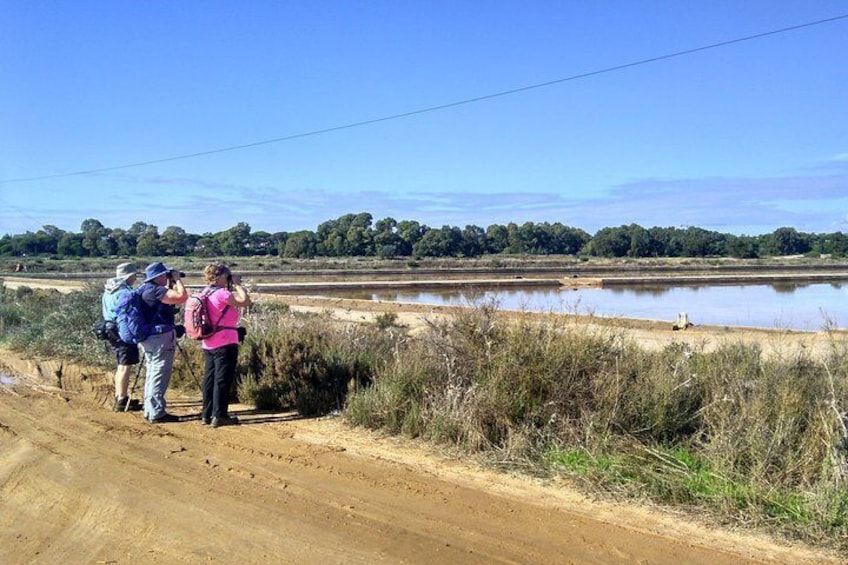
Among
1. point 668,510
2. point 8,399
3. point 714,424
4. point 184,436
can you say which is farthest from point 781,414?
point 8,399

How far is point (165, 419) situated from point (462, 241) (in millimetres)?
111097

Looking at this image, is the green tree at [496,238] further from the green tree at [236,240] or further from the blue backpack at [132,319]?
the blue backpack at [132,319]

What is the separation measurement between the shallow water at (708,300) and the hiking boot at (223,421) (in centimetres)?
1767

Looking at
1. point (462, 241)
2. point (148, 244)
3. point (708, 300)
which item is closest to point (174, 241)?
point (148, 244)

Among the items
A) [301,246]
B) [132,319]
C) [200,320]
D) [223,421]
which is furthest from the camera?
[301,246]

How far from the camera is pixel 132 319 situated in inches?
340

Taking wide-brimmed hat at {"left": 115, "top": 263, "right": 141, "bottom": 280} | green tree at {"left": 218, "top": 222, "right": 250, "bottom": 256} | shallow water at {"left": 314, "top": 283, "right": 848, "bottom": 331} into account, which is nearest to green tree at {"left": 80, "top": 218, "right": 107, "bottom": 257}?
green tree at {"left": 218, "top": 222, "right": 250, "bottom": 256}

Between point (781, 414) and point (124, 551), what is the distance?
493 cm

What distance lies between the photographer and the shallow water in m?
29.2

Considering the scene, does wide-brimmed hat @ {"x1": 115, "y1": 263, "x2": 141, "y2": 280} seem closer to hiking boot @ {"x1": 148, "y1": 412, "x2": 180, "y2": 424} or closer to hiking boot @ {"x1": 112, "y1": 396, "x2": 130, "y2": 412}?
hiking boot @ {"x1": 112, "y1": 396, "x2": 130, "y2": 412}

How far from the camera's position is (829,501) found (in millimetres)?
5117

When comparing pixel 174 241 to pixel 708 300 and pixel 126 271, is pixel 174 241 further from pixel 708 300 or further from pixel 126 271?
pixel 126 271

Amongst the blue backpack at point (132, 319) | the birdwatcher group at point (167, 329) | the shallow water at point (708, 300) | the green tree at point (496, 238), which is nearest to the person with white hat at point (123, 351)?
the birdwatcher group at point (167, 329)

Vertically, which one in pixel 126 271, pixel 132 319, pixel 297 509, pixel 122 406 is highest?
pixel 126 271
